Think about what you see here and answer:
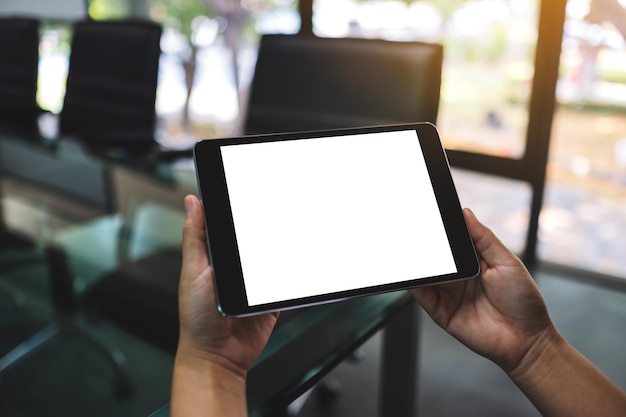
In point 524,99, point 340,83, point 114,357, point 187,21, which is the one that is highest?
point 187,21

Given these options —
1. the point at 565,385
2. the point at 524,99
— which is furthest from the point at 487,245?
the point at 524,99

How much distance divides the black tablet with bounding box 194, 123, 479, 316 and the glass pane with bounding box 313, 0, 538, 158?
1647 mm

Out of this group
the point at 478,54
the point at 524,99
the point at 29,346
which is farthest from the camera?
the point at 478,54

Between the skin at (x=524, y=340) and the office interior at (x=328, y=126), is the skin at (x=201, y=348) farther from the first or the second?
the skin at (x=524, y=340)

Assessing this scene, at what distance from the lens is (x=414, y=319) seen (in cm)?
107

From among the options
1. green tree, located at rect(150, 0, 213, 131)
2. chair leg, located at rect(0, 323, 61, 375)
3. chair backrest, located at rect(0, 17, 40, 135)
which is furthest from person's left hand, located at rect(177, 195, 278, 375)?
green tree, located at rect(150, 0, 213, 131)

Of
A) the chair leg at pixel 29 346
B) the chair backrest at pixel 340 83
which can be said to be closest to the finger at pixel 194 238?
the chair backrest at pixel 340 83

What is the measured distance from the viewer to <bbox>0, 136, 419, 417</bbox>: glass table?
730 mm

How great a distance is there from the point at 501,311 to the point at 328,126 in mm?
843

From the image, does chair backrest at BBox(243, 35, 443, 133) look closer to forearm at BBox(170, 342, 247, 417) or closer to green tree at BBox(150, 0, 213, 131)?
forearm at BBox(170, 342, 247, 417)

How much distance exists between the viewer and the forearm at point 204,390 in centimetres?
57

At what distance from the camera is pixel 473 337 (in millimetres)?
699

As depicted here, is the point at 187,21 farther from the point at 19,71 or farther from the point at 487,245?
the point at 487,245

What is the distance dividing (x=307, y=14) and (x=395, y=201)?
95.4 inches
